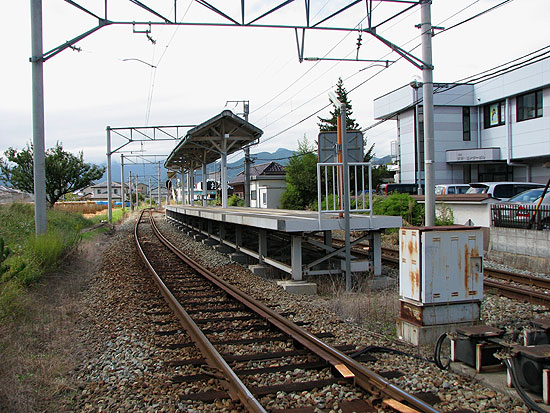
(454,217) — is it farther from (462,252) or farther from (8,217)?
(8,217)

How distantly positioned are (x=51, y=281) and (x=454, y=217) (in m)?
13.2

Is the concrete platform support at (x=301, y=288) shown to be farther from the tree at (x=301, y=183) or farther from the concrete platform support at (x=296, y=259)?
the tree at (x=301, y=183)

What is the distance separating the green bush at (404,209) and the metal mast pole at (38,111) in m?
12.5

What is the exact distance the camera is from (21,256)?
9.24 m

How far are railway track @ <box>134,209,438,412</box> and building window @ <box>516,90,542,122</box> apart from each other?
2840cm

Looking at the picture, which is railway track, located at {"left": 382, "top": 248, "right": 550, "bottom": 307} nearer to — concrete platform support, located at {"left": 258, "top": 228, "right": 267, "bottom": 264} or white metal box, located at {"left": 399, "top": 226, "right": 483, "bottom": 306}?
white metal box, located at {"left": 399, "top": 226, "right": 483, "bottom": 306}

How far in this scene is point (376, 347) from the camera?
511cm

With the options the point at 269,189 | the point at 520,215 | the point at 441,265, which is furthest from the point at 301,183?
the point at 441,265

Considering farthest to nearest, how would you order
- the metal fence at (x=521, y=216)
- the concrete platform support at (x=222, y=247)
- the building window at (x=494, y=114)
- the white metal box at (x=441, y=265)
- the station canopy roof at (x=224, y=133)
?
the building window at (x=494, y=114) → the station canopy roof at (x=224, y=133) → the concrete platform support at (x=222, y=247) → the metal fence at (x=521, y=216) → the white metal box at (x=441, y=265)

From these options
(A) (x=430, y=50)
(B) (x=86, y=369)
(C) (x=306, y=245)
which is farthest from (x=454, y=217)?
(B) (x=86, y=369)

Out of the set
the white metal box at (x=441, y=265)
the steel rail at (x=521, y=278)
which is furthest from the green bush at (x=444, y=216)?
the white metal box at (x=441, y=265)

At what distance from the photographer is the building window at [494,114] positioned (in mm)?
33031

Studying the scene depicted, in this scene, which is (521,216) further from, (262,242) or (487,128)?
(487,128)

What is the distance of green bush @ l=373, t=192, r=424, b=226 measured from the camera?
1867cm
